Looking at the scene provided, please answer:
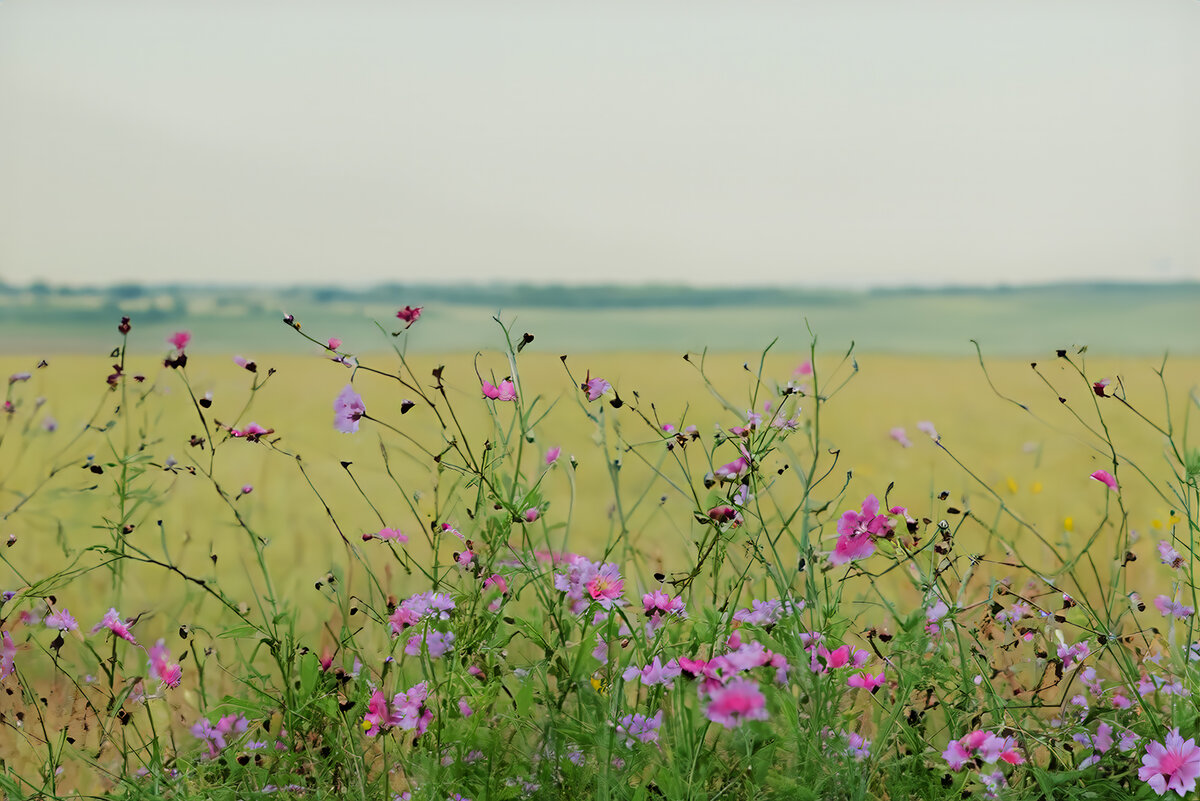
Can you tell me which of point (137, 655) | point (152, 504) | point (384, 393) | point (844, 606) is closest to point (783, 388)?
point (844, 606)

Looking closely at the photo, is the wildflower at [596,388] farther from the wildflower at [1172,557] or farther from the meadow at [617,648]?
the wildflower at [1172,557]

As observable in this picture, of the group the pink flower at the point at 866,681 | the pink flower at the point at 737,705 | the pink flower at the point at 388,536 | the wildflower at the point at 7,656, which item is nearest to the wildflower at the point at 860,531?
the pink flower at the point at 866,681

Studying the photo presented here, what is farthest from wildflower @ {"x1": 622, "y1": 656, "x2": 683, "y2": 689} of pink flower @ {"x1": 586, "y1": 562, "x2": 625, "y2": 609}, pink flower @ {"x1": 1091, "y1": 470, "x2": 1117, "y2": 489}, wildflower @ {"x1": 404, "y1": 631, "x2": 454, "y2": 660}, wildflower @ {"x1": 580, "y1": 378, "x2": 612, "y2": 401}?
pink flower @ {"x1": 1091, "y1": 470, "x2": 1117, "y2": 489}

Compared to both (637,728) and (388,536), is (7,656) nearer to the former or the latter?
(388,536)

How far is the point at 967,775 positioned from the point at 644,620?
600 mm

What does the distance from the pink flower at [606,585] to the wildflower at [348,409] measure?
50cm

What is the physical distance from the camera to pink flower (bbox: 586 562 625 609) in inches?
67.1

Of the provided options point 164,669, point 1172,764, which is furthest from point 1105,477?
point 164,669

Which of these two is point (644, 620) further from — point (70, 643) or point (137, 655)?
point (70, 643)

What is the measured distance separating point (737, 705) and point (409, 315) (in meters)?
0.98

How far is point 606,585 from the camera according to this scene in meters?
1.73

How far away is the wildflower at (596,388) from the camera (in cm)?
173

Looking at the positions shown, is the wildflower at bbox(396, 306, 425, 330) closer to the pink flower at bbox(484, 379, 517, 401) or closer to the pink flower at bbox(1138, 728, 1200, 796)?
the pink flower at bbox(484, 379, 517, 401)

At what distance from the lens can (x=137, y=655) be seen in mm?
2590
